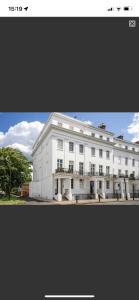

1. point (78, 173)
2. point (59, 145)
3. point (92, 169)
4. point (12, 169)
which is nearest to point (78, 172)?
point (78, 173)

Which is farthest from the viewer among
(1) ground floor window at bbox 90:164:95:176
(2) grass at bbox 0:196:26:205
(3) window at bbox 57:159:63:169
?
(1) ground floor window at bbox 90:164:95:176

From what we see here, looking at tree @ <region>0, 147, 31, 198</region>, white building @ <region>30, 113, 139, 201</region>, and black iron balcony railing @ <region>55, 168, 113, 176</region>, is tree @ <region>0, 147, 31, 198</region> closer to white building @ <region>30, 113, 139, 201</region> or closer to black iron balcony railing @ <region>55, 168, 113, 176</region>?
white building @ <region>30, 113, 139, 201</region>

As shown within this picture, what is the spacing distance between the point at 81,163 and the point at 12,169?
0.74m

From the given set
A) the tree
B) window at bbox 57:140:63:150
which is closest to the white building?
window at bbox 57:140:63:150

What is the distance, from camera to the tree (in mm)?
2908

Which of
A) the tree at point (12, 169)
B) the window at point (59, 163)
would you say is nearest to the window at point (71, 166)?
the window at point (59, 163)

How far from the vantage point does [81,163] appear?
9.93 feet

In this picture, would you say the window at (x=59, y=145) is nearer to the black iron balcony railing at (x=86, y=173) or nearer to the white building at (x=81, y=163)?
the white building at (x=81, y=163)

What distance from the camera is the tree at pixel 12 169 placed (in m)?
2.91

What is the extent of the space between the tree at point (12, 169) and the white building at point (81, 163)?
0.11 meters

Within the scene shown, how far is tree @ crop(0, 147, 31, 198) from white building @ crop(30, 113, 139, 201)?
0.11 m
